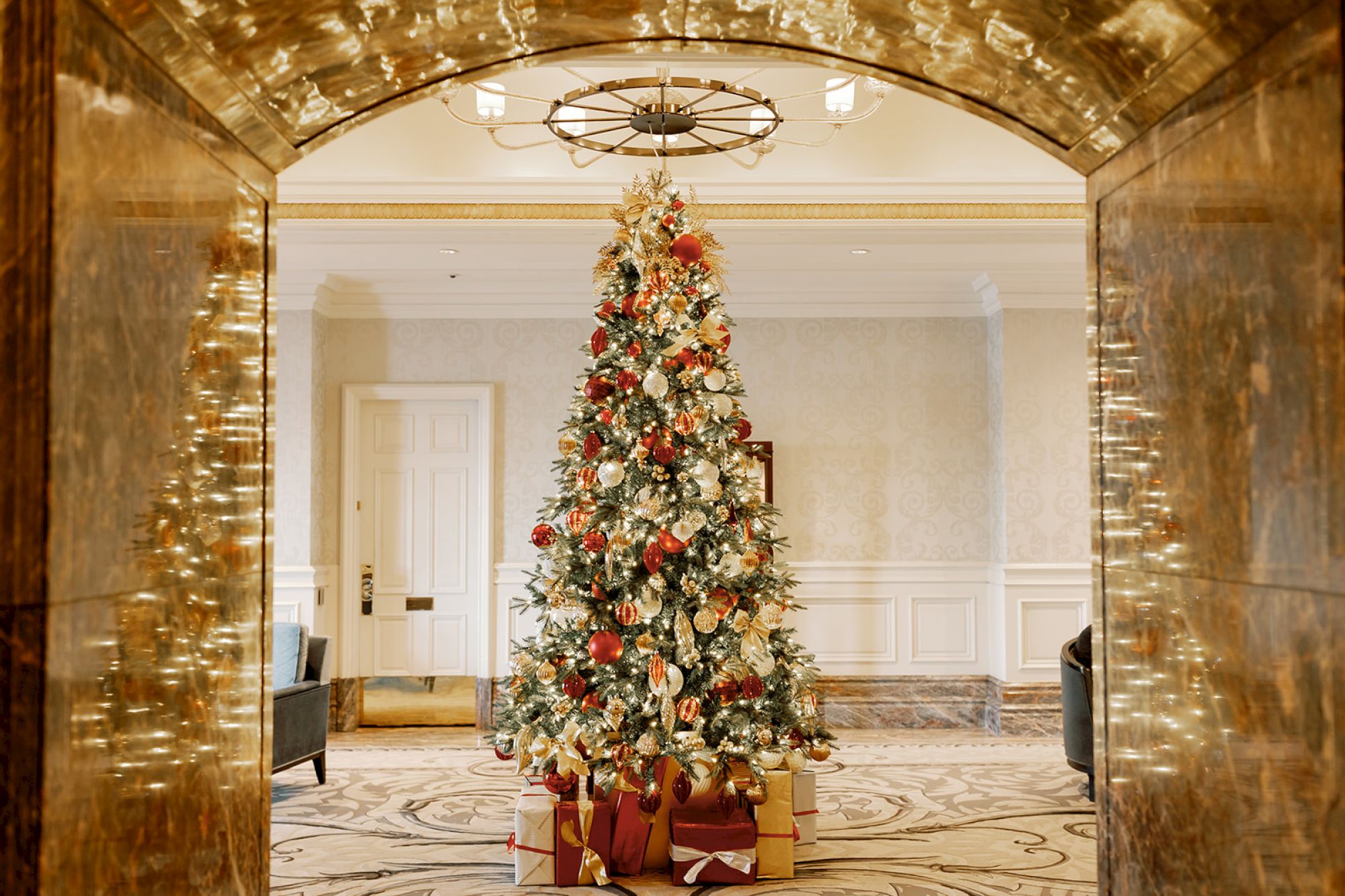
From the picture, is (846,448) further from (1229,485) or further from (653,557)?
(1229,485)

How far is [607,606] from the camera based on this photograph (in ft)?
14.0

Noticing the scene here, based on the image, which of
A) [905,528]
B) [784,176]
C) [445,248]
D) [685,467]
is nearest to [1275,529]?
[685,467]

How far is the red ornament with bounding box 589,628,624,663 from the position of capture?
4.10 meters

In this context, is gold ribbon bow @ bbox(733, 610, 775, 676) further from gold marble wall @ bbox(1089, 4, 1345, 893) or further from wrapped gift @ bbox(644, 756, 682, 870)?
gold marble wall @ bbox(1089, 4, 1345, 893)

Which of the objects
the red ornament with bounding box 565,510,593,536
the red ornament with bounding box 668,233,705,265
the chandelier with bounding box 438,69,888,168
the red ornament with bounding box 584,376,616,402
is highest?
the chandelier with bounding box 438,69,888,168

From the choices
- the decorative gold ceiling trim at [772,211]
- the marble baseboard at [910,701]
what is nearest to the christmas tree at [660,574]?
the decorative gold ceiling trim at [772,211]

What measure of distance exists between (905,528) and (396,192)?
12.4ft

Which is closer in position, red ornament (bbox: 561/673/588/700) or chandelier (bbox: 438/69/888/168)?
chandelier (bbox: 438/69/888/168)

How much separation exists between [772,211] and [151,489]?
4634 mm

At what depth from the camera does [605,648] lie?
13.4ft

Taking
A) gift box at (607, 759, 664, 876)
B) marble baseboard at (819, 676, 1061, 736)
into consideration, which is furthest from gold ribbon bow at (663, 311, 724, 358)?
marble baseboard at (819, 676, 1061, 736)

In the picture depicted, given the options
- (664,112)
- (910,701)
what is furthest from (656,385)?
(910,701)

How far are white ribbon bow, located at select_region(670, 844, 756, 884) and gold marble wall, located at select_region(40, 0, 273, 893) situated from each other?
7.78 feet

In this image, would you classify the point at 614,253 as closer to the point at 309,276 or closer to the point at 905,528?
the point at 309,276
